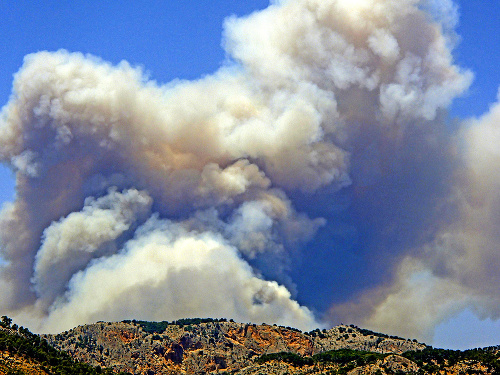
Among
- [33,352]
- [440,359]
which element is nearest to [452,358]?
[440,359]

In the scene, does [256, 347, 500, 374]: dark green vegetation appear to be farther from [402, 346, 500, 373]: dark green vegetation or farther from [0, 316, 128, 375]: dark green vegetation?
[0, 316, 128, 375]: dark green vegetation

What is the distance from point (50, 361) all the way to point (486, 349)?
109779 mm

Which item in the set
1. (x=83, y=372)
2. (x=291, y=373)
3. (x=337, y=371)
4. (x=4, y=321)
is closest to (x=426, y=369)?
(x=337, y=371)

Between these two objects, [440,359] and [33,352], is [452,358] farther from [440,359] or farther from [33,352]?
[33,352]

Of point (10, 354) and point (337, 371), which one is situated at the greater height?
point (337, 371)

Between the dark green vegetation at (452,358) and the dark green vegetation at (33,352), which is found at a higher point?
the dark green vegetation at (452,358)

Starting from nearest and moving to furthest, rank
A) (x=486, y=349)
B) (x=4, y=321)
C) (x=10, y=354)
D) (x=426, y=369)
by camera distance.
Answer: (x=10, y=354), (x=4, y=321), (x=426, y=369), (x=486, y=349)

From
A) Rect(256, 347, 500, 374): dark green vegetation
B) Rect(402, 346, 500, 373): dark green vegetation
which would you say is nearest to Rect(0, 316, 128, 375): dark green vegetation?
Rect(256, 347, 500, 374): dark green vegetation

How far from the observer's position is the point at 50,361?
139 meters

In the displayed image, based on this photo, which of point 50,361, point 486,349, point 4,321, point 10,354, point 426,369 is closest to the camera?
point 10,354

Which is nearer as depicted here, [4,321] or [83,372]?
[83,372]

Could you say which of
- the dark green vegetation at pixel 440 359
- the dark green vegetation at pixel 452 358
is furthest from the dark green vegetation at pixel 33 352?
the dark green vegetation at pixel 452 358

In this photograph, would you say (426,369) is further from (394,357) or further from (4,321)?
(4,321)

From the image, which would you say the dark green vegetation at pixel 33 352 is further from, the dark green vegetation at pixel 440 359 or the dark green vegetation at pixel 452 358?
the dark green vegetation at pixel 452 358
